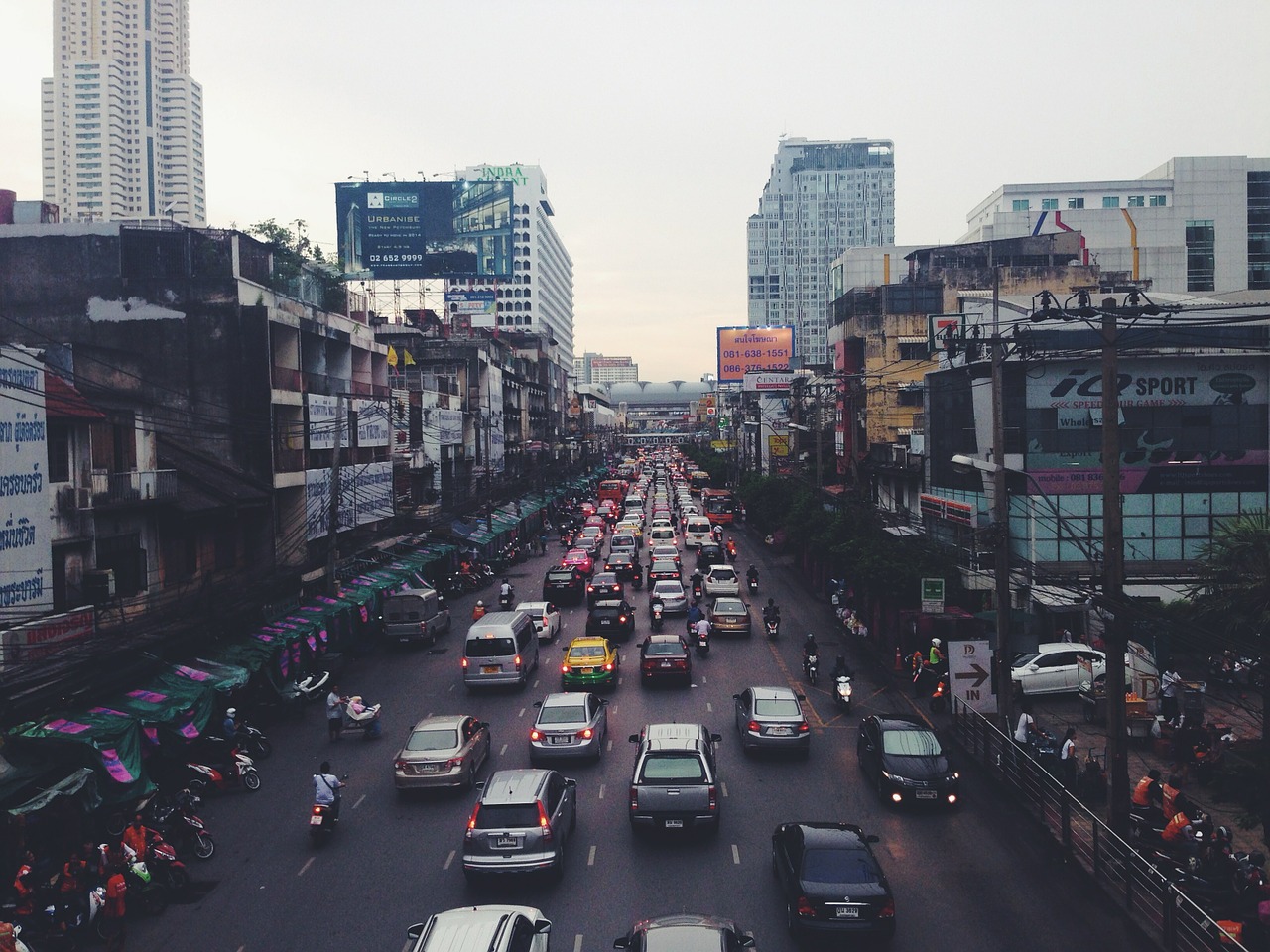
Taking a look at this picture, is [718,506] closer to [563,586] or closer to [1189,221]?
[563,586]

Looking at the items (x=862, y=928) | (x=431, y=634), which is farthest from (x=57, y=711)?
(x=431, y=634)

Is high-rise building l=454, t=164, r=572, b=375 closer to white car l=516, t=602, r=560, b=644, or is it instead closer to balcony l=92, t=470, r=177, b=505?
white car l=516, t=602, r=560, b=644

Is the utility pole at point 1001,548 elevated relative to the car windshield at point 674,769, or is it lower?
elevated

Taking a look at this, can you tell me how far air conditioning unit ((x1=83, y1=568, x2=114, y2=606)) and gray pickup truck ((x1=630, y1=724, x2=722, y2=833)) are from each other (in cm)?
1340

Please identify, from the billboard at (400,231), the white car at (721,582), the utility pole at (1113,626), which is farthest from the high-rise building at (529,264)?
the utility pole at (1113,626)

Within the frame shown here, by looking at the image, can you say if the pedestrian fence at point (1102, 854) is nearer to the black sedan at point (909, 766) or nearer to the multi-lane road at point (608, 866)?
the multi-lane road at point (608, 866)

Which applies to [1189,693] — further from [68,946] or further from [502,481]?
[502,481]

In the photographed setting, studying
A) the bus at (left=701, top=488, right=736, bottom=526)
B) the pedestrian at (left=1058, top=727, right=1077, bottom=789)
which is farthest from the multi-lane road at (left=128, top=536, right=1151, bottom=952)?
the bus at (left=701, top=488, right=736, bottom=526)

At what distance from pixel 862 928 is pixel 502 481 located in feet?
204

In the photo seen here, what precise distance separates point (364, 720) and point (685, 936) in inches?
583

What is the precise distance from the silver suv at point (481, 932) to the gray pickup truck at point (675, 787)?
16.2 feet

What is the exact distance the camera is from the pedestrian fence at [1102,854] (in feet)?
40.8

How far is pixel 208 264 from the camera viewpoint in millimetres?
33031

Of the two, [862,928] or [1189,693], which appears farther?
[1189,693]
